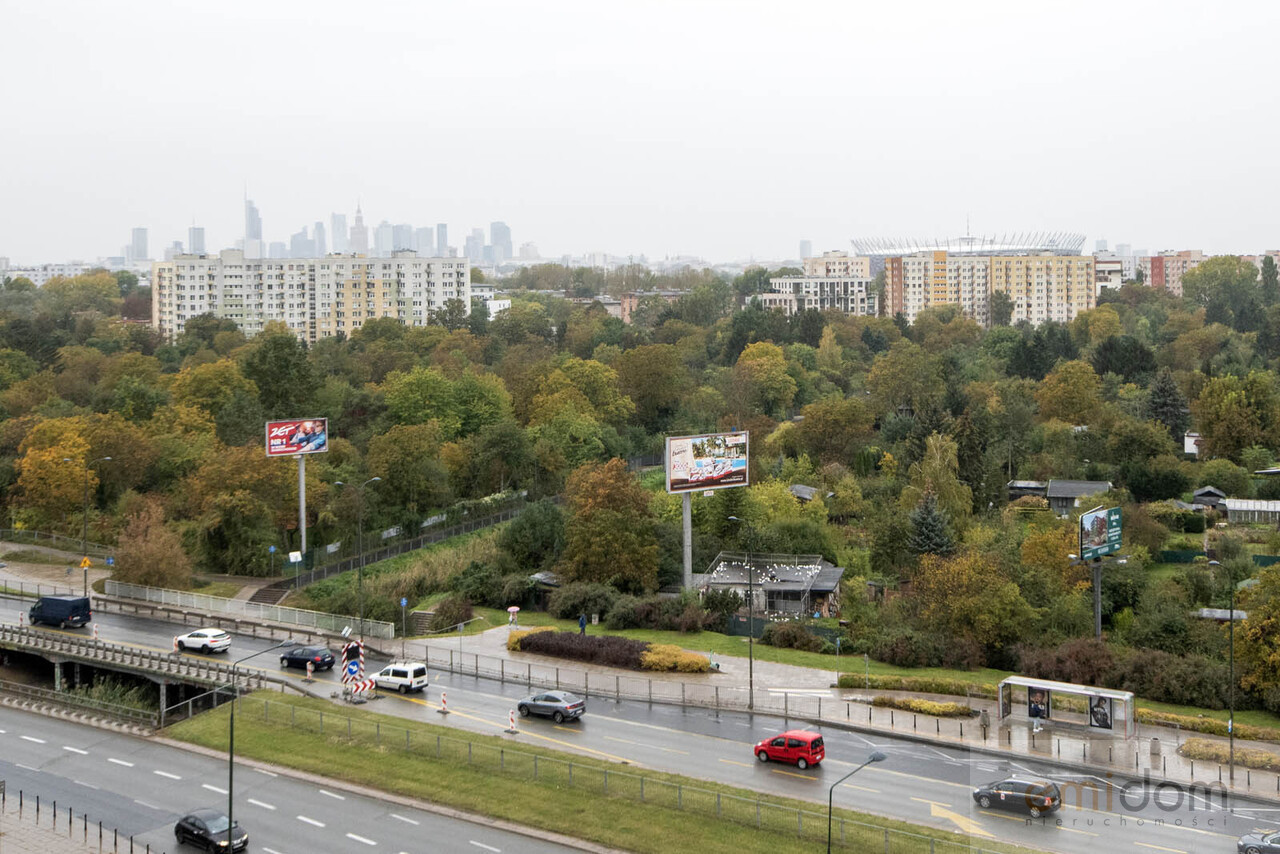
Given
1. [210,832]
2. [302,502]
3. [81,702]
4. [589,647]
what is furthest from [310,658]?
[302,502]

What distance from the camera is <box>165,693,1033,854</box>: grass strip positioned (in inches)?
1150

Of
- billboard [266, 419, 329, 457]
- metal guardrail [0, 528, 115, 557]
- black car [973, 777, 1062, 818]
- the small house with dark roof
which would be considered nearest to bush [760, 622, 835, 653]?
black car [973, 777, 1062, 818]

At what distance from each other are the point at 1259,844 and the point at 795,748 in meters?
11.8

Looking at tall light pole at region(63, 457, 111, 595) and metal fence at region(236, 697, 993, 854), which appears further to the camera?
tall light pole at region(63, 457, 111, 595)

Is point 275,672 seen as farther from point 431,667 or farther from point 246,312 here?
point 246,312

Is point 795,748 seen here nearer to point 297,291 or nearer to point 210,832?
point 210,832

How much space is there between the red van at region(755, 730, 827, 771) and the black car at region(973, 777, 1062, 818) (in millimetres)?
4768

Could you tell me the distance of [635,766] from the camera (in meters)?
34.3

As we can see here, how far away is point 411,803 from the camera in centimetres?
3278

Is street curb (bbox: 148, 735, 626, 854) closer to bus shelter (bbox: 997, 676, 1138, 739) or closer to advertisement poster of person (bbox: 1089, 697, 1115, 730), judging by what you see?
bus shelter (bbox: 997, 676, 1138, 739)

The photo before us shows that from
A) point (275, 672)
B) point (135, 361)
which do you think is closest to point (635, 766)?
point (275, 672)

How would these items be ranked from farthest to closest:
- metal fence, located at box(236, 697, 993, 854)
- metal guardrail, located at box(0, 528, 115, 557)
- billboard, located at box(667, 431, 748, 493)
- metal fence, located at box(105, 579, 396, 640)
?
1. metal guardrail, located at box(0, 528, 115, 557)
2. billboard, located at box(667, 431, 748, 493)
3. metal fence, located at box(105, 579, 396, 640)
4. metal fence, located at box(236, 697, 993, 854)

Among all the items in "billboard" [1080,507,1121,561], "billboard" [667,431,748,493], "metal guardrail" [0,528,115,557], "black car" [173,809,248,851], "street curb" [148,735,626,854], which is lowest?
"street curb" [148,735,626,854]

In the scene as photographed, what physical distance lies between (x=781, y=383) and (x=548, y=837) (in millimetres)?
79736
